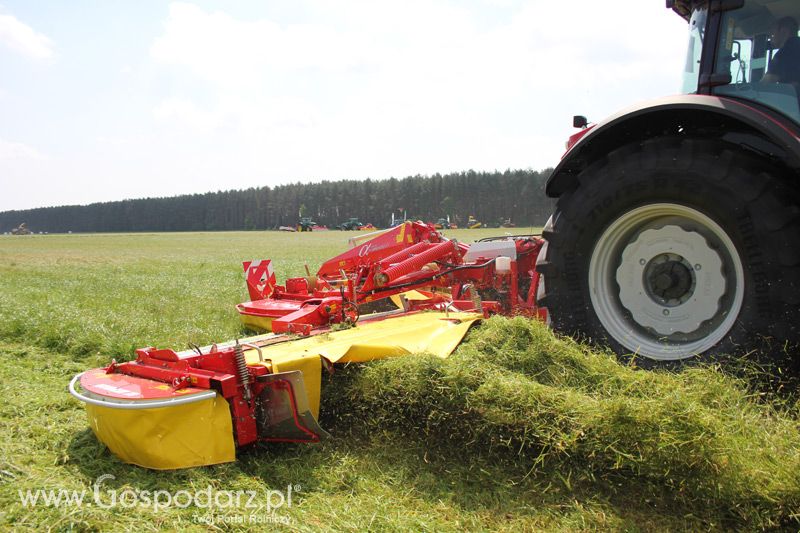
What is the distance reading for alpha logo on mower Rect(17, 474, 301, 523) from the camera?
245 cm

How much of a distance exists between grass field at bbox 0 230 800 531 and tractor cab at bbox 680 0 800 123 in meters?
1.64

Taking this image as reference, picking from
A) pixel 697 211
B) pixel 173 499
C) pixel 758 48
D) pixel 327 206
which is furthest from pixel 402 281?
pixel 327 206

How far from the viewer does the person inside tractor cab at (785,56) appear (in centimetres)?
307

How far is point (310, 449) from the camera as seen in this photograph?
10.1ft

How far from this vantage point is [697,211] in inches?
116

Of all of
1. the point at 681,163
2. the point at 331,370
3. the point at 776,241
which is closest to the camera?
the point at 776,241

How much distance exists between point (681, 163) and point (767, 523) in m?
1.68

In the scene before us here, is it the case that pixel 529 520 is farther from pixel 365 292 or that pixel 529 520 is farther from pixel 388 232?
pixel 388 232

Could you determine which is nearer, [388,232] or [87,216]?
[388,232]

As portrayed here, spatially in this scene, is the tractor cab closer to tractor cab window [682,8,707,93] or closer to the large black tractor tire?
tractor cab window [682,8,707,93]

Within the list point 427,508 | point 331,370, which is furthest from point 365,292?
point 427,508

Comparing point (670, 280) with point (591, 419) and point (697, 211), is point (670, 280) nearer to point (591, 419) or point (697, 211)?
point (697, 211)

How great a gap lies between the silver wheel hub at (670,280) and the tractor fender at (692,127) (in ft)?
1.78

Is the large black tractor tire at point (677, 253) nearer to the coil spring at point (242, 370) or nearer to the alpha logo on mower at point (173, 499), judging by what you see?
the coil spring at point (242, 370)
